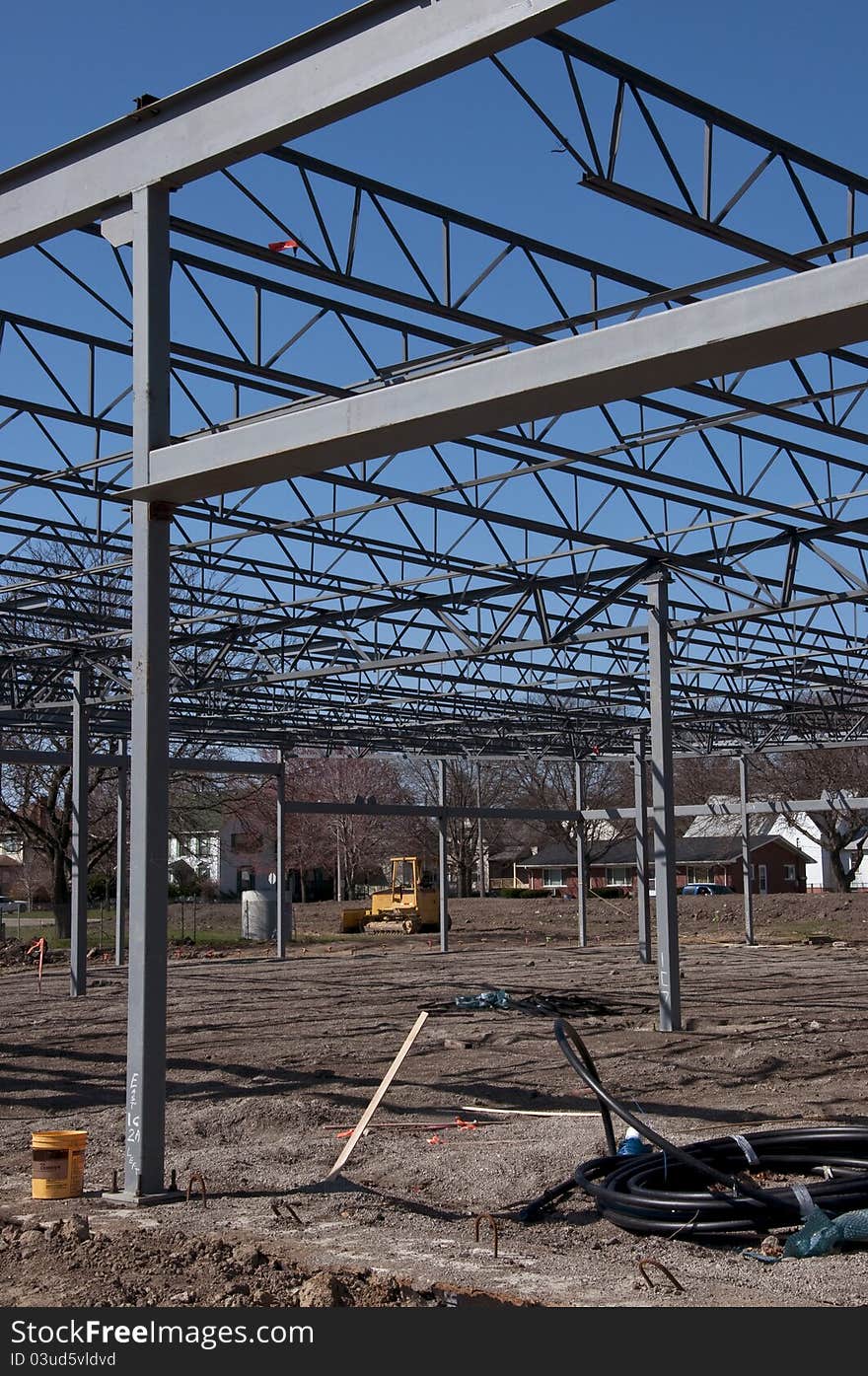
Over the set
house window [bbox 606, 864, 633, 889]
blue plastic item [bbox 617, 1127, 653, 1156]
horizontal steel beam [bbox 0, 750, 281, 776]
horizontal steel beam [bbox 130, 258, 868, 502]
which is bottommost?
blue plastic item [bbox 617, 1127, 653, 1156]

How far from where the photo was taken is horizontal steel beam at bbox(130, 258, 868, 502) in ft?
21.7

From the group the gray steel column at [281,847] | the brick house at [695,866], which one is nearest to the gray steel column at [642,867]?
the gray steel column at [281,847]

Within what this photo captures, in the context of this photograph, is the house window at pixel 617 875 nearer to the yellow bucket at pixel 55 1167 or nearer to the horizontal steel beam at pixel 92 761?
the horizontal steel beam at pixel 92 761

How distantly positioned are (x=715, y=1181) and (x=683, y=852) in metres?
79.2

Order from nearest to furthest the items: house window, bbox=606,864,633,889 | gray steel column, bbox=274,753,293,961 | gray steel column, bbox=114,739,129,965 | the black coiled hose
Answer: the black coiled hose, gray steel column, bbox=114,739,129,965, gray steel column, bbox=274,753,293,961, house window, bbox=606,864,633,889

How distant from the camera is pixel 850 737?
3975cm

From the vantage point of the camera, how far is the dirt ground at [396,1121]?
6.61m

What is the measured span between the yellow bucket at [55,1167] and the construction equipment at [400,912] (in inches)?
1479

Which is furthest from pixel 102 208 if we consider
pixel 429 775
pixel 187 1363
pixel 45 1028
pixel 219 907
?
pixel 429 775

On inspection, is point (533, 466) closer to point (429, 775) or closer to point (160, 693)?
point (160, 693)

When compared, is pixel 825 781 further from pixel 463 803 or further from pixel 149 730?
pixel 149 730

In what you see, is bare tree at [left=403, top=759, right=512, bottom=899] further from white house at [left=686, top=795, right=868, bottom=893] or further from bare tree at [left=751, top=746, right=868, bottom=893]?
bare tree at [left=751, top=746, right=868, bottom=893]

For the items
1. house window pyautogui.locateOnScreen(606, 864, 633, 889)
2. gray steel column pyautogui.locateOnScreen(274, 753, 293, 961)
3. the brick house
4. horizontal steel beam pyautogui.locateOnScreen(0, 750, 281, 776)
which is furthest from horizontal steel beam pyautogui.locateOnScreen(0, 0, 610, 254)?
house window pyautogui.locateOnScreen(606, 864, 633, 889)

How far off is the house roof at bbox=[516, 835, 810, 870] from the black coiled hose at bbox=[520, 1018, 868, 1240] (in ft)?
235
